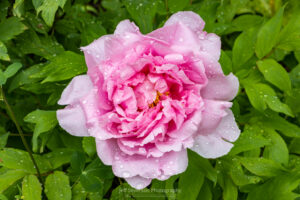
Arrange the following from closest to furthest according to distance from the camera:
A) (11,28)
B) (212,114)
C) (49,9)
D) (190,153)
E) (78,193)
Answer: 1. (212,114)
2. (49,9)
3. (190,153)
4. (78,193)
5. (11,28)

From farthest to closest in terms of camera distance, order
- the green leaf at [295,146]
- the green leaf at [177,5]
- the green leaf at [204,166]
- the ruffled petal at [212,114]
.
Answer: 1. the green leaf at [295,146]
2. the green leaf at [177,5]
3. the green leaf at [204,166]
4. the ruffled petal at [212,114]

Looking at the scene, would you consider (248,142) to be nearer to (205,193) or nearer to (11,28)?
(205,193)

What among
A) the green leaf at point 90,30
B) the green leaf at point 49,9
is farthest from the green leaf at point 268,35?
the green leaf at point 49,9

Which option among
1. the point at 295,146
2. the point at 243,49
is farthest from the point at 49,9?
the point at 295,146

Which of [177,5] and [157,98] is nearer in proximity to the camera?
[157,98]

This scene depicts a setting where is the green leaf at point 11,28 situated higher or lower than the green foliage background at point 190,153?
higher

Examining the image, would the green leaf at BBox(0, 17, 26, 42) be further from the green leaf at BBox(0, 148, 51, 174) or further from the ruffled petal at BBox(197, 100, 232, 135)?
the ruffled petal at BBox(197, 100, 232, 135)

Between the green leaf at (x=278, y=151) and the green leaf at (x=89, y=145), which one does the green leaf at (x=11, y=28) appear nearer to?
the green leaf at (x=89, y=145)

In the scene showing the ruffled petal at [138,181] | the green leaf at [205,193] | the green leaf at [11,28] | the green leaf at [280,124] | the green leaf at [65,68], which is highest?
the green leaf at [11,28]
